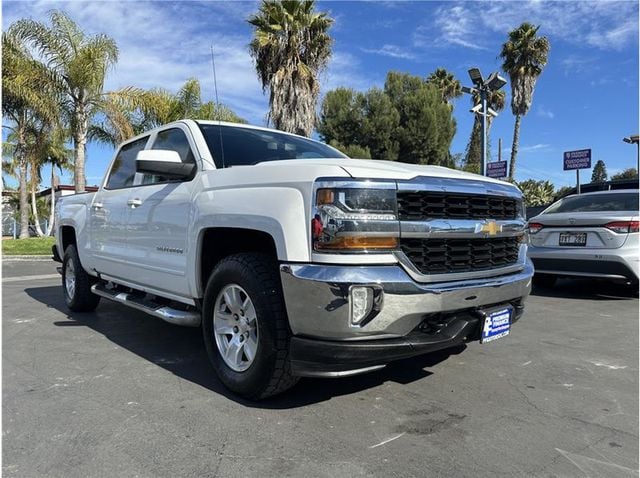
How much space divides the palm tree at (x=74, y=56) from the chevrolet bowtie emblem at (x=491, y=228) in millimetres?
16831

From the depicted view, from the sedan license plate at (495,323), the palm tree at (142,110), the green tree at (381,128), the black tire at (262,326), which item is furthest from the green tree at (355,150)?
the black tire at (262,326)

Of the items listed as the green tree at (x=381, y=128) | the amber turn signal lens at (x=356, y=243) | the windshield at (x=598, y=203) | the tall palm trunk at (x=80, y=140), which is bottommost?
the amber turn signal lens at (x=356, y=243)

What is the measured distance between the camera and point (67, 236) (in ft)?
21.5

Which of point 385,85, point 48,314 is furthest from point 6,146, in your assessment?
point 48,314

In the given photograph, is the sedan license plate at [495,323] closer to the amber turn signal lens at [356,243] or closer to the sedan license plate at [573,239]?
the amber turn signal lens at [356,243]

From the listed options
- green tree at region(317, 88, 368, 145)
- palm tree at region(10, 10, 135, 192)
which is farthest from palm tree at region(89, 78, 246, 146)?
green tree at region(317, 88, 368, 145)

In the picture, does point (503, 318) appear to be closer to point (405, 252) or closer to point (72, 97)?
point (405, 252)

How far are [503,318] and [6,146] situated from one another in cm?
3659

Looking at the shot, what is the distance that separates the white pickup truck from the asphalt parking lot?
358mm

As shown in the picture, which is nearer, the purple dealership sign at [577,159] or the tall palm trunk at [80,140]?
the purple dealership sign at [577,159]

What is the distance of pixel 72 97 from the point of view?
17.6 meters

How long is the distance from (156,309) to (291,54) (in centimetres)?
1672

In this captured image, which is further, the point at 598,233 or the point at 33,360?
the point at 598,233

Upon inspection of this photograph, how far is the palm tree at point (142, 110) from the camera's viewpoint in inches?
687
